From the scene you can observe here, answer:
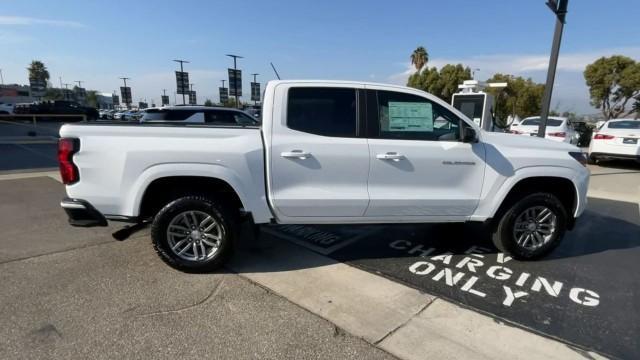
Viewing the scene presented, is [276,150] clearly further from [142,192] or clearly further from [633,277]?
[633,277]

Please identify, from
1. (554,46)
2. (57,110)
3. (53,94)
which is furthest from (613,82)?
(53,94)

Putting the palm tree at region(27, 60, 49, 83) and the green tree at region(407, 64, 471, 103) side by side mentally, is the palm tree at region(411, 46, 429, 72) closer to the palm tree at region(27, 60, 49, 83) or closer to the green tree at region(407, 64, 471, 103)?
the green tree at region(407, 64, 471, 103)

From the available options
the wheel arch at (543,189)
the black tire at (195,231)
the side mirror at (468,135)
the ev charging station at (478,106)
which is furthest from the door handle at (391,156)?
the ev charging station at (478,106)

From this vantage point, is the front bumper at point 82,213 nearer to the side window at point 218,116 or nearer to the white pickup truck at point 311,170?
the white pickup truck at point 311,170

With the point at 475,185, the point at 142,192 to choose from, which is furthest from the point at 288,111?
the point at 475,185

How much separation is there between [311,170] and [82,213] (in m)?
2.10

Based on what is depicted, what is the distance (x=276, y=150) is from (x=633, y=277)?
3.81 m

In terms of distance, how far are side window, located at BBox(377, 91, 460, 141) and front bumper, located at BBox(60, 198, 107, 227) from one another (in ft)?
8.95

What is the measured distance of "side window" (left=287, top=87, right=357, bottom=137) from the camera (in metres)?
3.64

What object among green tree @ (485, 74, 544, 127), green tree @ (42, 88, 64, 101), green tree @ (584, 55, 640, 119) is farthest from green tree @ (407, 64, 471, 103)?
green tree @ (42, 88, 64, 101)

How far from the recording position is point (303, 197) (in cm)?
363

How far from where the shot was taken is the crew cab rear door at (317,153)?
3549mm

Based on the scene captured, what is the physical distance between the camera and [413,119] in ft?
12.6

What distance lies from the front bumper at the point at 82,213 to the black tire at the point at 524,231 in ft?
13.1
